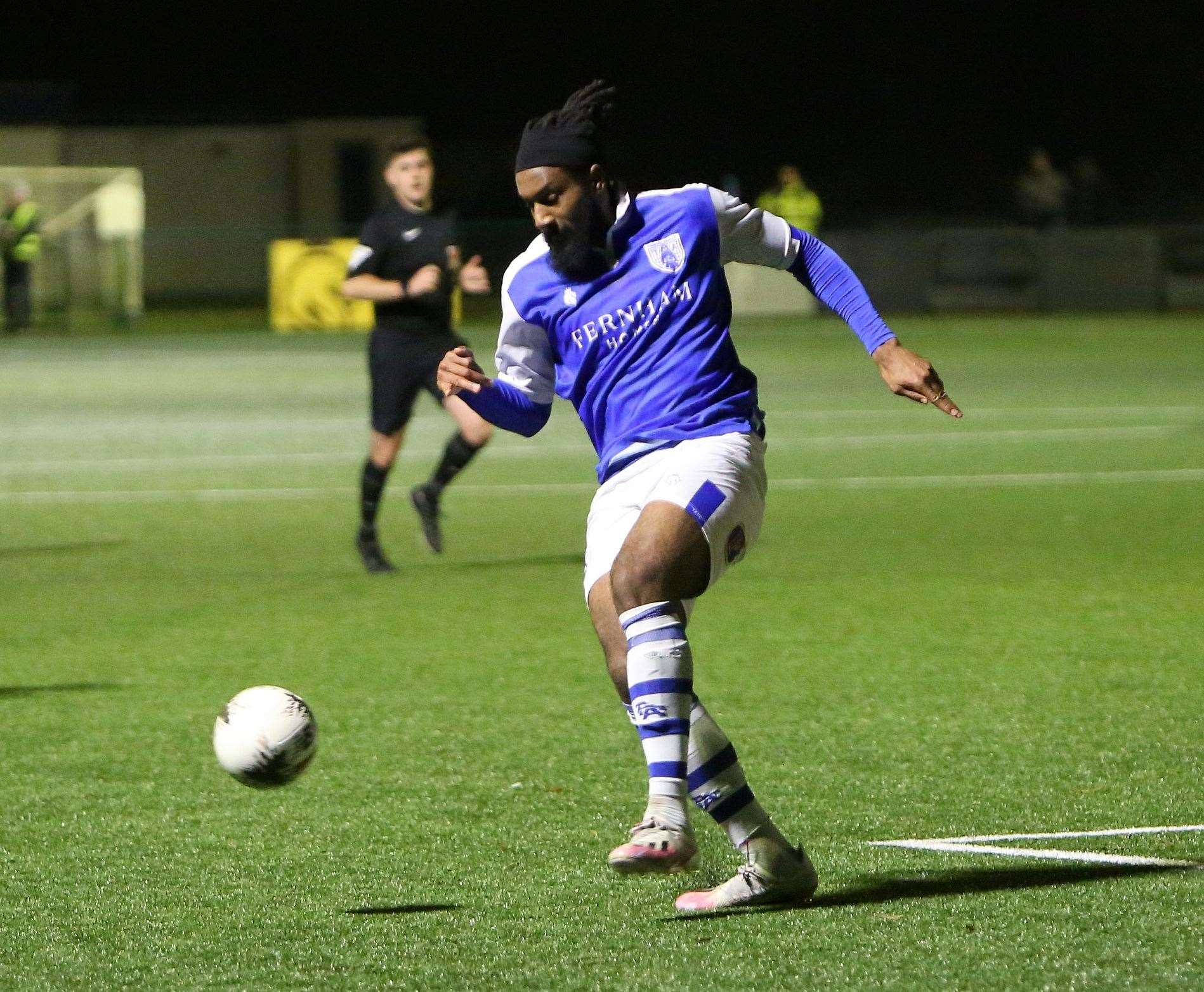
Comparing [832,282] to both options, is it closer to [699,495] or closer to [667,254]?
[667,254]

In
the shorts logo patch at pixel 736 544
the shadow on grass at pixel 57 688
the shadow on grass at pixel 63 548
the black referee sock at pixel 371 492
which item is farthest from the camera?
the shadow on grass at pixel 63 548

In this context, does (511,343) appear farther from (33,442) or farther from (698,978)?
(33,442)

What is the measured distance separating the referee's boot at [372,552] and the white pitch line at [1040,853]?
20.5 ft

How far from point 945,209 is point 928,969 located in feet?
171

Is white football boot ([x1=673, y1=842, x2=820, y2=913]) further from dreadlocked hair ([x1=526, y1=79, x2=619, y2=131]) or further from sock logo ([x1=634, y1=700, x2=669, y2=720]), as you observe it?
dreadlocked hair ([x1=526, y1=79, x2=619, y2=131])

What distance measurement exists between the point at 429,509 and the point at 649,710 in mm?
7142

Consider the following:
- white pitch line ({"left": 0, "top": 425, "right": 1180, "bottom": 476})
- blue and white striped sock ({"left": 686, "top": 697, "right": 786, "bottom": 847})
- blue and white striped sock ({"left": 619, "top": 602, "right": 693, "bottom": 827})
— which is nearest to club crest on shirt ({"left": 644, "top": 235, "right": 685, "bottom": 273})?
blue and white striped sock ({"left": 619, "top": 602, "right": 693, "bottom": 827})

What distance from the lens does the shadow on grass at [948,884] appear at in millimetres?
5113

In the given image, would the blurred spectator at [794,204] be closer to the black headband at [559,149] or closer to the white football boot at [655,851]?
the black headband at [559,149]

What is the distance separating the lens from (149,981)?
4.56 m

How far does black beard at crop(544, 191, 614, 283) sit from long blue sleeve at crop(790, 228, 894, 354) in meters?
0.50

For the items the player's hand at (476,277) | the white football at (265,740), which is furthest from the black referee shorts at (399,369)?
the white football at (265,740)

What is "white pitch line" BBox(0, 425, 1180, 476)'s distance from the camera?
17.7 m

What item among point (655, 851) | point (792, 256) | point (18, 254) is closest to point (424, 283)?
point (792, 256)
